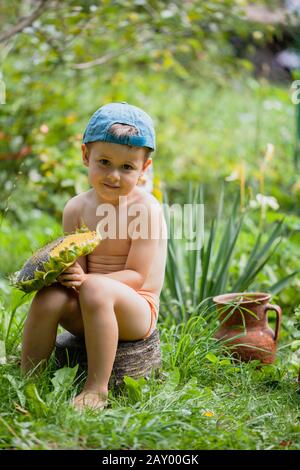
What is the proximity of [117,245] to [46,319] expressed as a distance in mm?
428

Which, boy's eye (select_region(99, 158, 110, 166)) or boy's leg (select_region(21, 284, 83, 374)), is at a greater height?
boy's eye (select_region(99, 158, 110, 166))

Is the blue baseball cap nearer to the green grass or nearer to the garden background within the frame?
the garden background

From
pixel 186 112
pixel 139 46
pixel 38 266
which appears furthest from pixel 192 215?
pixel 186 112

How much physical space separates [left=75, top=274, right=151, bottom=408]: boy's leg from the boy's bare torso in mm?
210

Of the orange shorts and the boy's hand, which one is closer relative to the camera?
the boy's hand

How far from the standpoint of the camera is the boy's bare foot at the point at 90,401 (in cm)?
255

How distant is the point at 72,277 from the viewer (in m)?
2.62

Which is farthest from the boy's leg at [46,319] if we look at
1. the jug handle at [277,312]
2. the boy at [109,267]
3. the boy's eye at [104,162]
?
the jug handle at [277,312]

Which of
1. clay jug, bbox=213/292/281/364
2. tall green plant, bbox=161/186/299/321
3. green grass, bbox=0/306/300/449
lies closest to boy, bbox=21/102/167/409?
green grass, bbox=0/306/300/449

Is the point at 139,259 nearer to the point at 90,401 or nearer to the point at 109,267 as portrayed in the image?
the point at 109,267

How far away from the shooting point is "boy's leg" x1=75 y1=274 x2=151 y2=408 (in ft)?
8.50

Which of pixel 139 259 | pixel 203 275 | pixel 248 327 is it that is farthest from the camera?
pixel 203 275

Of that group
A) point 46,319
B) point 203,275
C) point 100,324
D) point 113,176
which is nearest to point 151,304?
point 100,324
